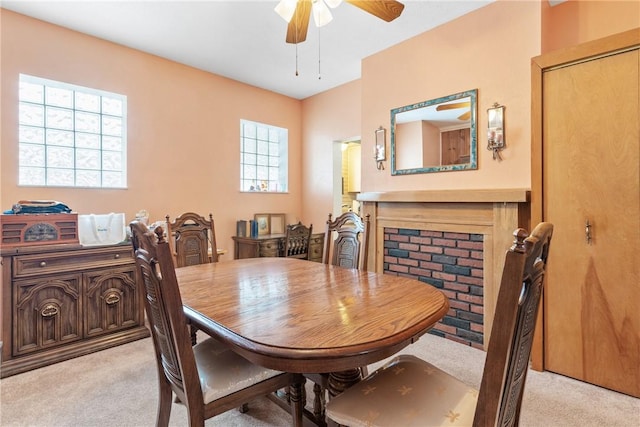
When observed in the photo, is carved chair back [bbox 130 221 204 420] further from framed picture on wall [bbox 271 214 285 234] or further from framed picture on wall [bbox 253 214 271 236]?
framed picture on wall [bbox 271 214 285 234]

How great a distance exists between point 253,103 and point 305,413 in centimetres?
394

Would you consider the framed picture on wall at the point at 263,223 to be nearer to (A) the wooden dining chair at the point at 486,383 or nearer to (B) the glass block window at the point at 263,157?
(B) the glass block window at the point at 263,157

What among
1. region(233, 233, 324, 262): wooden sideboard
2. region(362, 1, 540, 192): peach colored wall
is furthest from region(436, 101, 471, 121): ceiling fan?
region(233, 233, 324, 262): wooden sideboard

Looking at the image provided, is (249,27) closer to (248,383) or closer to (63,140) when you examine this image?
(63,140)

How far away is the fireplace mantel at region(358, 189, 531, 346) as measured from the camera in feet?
7.98

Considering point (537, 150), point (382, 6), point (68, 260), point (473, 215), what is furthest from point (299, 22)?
point (68, 260)

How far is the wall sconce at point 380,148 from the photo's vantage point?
11.3ft

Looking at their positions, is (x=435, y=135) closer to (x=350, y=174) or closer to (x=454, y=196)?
(x=454, y=196)

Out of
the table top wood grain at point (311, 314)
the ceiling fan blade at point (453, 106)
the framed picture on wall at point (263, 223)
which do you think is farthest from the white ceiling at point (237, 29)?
the table top wood grain at point (311, 314)

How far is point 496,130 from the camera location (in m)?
2.60

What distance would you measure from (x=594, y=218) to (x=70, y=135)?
439 cm

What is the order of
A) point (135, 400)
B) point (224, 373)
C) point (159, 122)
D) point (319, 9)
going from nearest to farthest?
point (224, 373)
point (135, 400)
point (319, 9)
point (159, 122)

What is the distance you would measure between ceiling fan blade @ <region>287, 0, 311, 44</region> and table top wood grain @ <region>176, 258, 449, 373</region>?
1.62 m

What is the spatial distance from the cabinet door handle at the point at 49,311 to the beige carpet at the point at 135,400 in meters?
0.37
